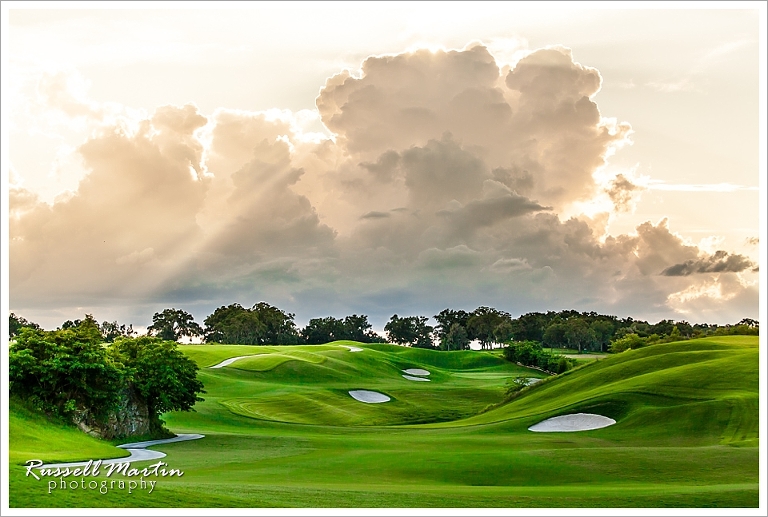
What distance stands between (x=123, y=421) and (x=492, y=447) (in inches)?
739

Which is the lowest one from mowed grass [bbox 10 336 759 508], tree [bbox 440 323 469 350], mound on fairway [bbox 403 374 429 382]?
mowed grass [bbox 10 336 759 508]

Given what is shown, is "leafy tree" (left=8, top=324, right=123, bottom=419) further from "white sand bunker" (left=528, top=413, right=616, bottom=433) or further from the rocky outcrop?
"white sand bunker" (left=528, top=413, right=616, bottom=433)

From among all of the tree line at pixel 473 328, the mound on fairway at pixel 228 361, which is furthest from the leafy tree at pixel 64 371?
the tree line at pixel 473 328

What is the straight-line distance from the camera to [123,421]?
38562 millimetres

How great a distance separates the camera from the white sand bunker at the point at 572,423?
41.1 meters

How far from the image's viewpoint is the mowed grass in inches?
848

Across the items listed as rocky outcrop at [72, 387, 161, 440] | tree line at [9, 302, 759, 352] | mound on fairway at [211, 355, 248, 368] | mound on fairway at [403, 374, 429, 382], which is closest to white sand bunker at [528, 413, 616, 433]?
rocky outcrop at [72, 387, 161, 440]

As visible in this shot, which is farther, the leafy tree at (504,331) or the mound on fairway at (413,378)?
the leafy tree at (504,331)

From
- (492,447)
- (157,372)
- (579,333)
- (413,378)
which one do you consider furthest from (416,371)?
(579,333)

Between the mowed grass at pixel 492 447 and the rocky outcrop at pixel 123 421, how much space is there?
3402 mm

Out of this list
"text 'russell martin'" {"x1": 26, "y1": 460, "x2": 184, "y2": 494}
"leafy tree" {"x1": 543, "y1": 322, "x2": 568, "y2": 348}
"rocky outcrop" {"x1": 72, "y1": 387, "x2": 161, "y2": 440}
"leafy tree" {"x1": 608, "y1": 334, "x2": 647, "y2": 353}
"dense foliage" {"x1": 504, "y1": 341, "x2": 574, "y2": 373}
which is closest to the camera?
"text 'russell martin'" {"x1": 26, "y1": 460, "x2": 184, "y2": 494}

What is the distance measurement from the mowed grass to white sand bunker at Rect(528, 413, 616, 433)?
0.64 metres

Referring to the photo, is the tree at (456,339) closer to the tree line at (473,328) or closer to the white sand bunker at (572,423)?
the tree line at (473,328)

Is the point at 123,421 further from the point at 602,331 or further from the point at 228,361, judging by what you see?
the point at 602,331
